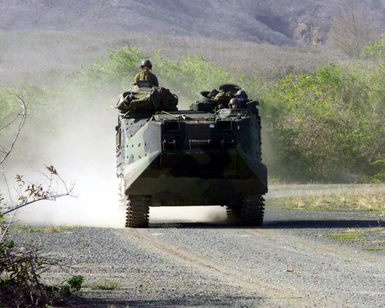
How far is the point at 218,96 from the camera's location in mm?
29703

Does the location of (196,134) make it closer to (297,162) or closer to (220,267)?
(220,267)

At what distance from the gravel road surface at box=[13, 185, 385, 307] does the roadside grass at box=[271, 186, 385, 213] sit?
732 centimetres

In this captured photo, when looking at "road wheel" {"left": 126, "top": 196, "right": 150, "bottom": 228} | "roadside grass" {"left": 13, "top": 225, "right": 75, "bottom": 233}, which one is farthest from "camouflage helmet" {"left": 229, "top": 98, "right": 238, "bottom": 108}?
"roadside grass" {"left": 13, "top": 225, "right": 75, "bottom": 233}

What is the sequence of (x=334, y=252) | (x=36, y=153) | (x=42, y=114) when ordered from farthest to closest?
(x=42, y=114)
(x=36, y=153)
(x=334, y=252)

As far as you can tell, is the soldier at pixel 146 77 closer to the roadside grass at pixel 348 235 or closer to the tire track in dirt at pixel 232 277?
the tire track in dirt at pixel 232 277

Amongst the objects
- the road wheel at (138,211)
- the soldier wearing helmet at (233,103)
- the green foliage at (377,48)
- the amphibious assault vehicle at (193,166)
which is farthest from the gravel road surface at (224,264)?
the green foliage at (377,48)

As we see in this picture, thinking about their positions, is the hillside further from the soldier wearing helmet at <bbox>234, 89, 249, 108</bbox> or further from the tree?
the soldier wearing helmet at <bbox>234, 89, 249, 108</bbox>

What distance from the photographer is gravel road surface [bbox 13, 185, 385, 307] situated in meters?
15.0

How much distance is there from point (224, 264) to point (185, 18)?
6486 inches

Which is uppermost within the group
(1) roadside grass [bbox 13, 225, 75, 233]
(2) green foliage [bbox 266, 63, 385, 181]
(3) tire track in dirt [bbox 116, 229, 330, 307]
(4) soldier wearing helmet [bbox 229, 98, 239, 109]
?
(4) soldier wearing helmet [bbox 229, 98, 239, 109]

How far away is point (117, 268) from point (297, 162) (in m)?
46.4

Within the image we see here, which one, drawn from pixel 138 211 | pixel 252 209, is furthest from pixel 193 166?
pixel 252 209

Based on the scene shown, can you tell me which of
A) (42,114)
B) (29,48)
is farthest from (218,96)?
(29,48)

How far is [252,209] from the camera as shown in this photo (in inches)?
1109
